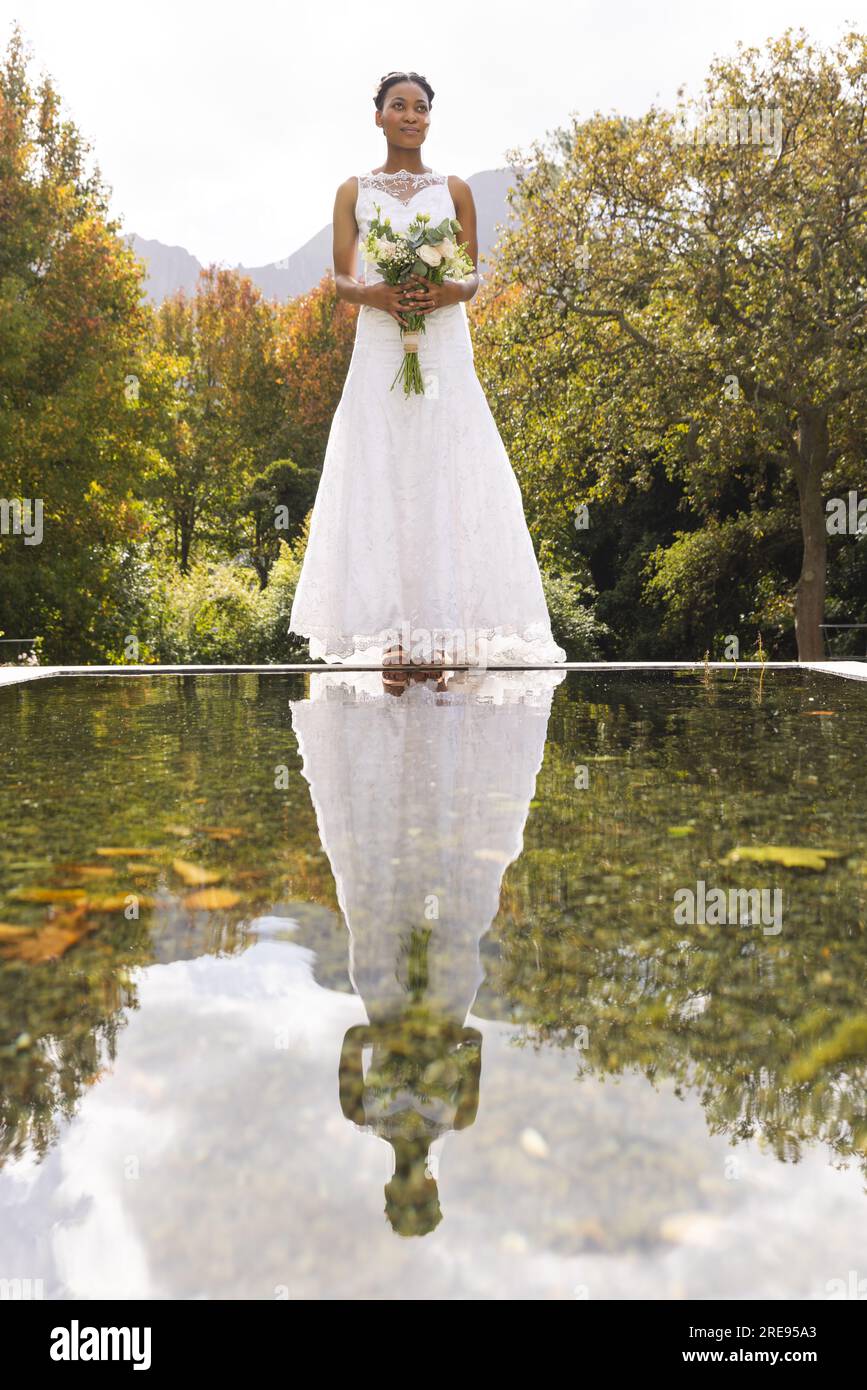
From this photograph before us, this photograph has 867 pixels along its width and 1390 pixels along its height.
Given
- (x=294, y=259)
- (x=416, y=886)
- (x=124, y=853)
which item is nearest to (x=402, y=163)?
(x=124, y=853)

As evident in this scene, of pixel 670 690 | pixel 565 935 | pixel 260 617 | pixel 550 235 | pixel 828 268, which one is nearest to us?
pixel 565 935

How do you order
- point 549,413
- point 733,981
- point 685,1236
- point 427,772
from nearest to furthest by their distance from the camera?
point 685,1236, point 733,981, point 427,772, point 549,413

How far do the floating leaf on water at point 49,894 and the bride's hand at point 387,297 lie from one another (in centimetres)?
423

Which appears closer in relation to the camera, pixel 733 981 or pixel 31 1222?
pixel 31 1222

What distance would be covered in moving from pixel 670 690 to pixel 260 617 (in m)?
14.9

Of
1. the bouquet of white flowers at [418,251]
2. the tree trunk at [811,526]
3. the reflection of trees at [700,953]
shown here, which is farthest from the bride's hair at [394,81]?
the tree trunk at [811,526]

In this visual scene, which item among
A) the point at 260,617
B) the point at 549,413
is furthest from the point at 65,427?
the point at 549,413

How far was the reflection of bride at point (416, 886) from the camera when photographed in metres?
0.93

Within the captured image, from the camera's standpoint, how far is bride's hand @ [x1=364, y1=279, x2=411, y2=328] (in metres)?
5.16

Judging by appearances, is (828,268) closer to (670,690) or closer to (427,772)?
(670,690)

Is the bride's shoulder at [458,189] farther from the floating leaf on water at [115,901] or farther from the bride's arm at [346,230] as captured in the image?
the floating leaf on water at [115,901]

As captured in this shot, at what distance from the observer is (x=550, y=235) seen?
660 inches

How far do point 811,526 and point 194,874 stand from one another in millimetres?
17639

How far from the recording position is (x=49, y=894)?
154 centimetres
